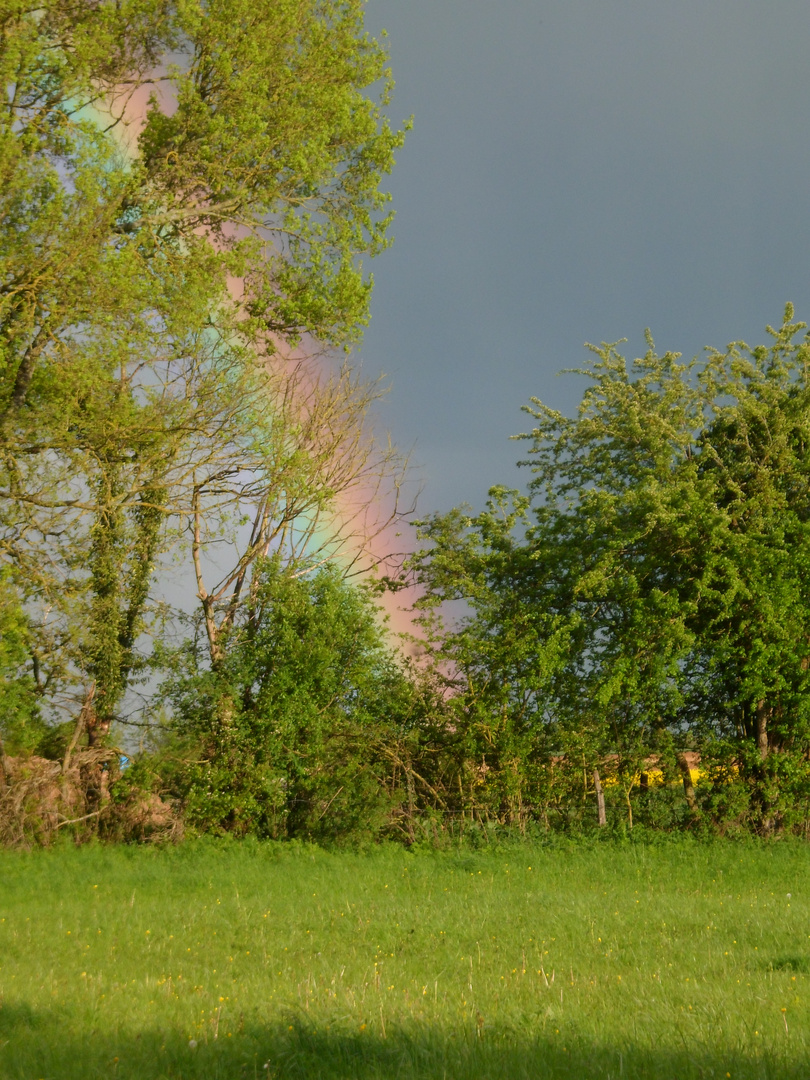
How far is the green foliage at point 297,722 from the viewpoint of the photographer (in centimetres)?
1426

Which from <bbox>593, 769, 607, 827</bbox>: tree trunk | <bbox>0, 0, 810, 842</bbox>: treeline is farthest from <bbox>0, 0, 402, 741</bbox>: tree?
<bbox>593, 769, 607, 827</bbox>: tree trunk

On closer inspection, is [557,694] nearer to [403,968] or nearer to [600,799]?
[600,799]

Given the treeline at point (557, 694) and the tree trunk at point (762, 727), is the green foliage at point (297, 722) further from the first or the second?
the tree trunk at point (762, 727)

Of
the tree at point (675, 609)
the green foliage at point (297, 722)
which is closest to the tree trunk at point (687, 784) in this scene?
the tree at point (675, 609)

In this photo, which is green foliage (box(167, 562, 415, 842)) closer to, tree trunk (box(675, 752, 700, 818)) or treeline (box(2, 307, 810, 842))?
treeline (box(2, 307, 810, 842))

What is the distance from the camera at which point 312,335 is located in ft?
59.0

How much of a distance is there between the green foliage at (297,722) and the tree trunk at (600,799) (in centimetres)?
312

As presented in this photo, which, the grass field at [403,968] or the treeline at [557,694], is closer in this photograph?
the grass field at [403,968]

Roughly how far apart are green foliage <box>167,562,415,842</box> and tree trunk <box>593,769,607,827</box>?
3.12 m

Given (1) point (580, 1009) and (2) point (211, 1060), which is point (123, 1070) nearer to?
(2) point (211, 1060)

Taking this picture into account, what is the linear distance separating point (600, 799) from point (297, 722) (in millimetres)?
5008

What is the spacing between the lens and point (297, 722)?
1427cm

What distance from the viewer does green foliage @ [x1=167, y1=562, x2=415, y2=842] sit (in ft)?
46.8

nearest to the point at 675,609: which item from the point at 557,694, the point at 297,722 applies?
the point at 557,694
